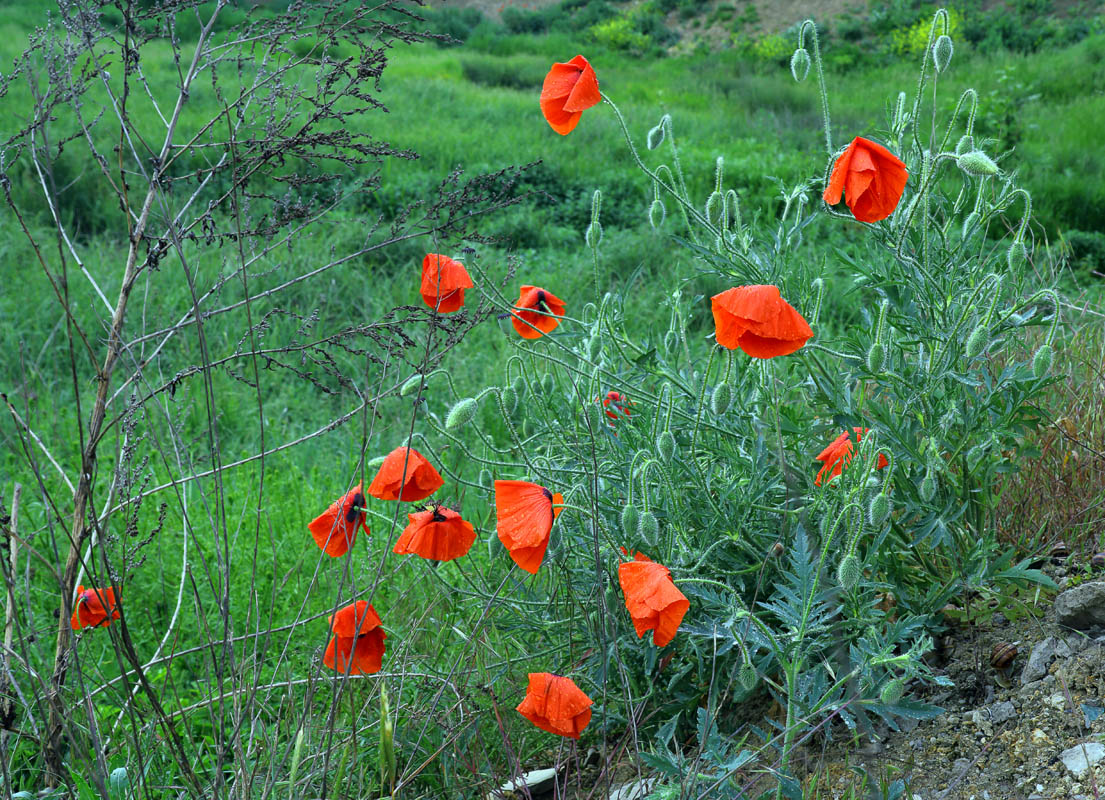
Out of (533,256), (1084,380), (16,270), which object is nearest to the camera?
(1084,380)

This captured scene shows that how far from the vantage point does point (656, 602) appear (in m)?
1.24

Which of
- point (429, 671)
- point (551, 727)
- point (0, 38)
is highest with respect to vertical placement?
point (0, 38)

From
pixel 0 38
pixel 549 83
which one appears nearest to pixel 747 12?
pixel 0 38

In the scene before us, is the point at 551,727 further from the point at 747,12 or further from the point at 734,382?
the point at 747,12

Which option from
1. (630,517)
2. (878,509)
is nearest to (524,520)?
(630,517)

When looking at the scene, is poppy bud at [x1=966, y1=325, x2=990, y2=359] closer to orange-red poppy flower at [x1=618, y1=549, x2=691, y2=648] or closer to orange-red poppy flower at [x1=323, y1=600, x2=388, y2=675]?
orange-red poppy flower at [x1=618, y1=549, x2=691, y2=648]

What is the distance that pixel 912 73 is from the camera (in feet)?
31.5

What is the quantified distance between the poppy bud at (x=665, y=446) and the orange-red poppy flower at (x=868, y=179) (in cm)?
44

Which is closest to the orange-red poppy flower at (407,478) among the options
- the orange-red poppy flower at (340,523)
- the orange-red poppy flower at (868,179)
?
the orange-red poppy flower at (340,523)

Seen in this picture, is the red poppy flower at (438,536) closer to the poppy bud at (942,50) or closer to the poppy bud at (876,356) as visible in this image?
the poppy bud at (876,356)

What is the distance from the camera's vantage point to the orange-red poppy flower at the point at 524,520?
4.51 feet

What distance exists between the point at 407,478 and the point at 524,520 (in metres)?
0.23

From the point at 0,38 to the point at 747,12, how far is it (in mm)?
9889

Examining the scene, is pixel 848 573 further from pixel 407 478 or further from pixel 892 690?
pixel 407 478
